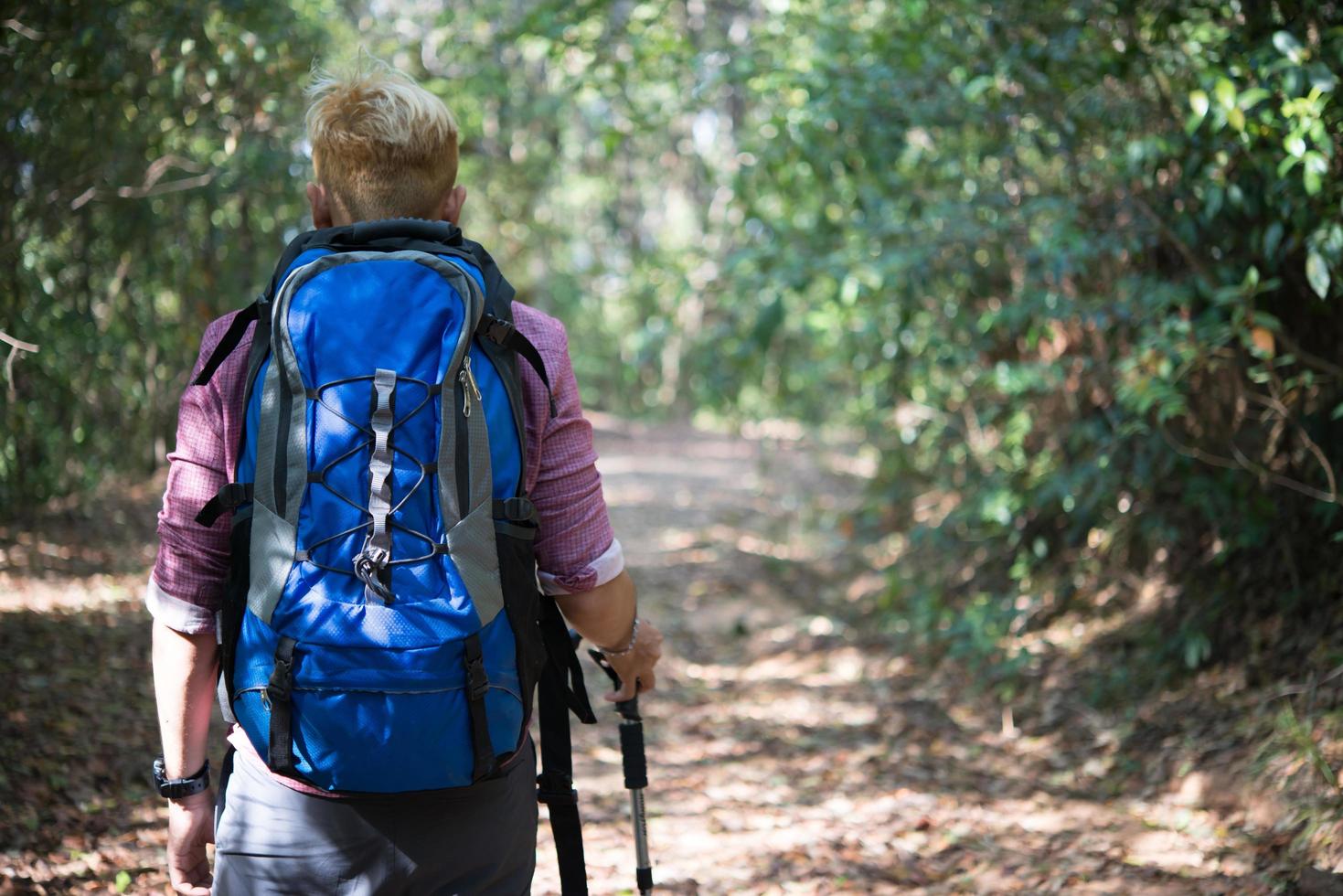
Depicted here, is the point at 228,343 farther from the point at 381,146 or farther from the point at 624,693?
the point at 624,693

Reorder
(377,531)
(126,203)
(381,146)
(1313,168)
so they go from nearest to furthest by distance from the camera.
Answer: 1. (377,531)
2. (381,146)
3. (1313,168)
4. (126,203)

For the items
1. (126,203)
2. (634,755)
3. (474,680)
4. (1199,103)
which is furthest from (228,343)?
(126,203)

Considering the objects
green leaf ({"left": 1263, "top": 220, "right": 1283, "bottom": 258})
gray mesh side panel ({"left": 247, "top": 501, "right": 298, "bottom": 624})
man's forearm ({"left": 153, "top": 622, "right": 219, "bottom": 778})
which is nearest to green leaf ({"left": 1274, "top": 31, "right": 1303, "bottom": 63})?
green leaf ({"left": 1263, "top": 220, "right": 1283, "bottom": 258})

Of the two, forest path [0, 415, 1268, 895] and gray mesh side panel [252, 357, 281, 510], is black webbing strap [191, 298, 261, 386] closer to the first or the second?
gray mesh side panel [252, 357, 281, 510]

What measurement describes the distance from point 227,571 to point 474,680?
0.45 m

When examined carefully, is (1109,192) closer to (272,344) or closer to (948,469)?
(948,469)

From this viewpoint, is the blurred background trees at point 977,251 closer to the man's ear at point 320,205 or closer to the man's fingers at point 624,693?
the man's fingers at point 624,693

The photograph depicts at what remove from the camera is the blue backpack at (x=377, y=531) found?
1.56 m

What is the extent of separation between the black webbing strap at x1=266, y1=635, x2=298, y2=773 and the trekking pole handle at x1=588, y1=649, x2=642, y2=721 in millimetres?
593

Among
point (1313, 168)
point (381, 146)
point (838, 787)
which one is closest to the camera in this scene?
point (381, 146)

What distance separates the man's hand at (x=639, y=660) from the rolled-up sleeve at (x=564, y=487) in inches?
8.1

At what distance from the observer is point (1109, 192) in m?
5.12

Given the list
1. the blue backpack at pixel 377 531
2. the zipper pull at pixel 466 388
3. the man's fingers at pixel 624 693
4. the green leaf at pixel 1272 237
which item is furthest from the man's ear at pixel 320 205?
the green leaf at pixel 1272 237

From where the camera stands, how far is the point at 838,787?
502 centimetres
